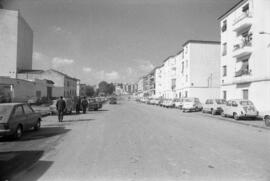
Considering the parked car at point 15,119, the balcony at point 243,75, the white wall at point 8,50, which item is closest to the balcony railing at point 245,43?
the balcony at point 243,75

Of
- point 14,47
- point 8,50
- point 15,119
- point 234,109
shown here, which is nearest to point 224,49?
point 234,109

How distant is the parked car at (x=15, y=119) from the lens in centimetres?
817

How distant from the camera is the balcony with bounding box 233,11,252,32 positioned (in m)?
23.6

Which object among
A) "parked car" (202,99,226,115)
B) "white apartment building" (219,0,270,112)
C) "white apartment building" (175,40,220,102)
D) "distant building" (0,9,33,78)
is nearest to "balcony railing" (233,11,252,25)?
"white apartment building" (219,0,270,112)

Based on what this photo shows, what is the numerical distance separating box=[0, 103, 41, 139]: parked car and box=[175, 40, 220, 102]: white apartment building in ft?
118

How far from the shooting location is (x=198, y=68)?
41969 millimetres

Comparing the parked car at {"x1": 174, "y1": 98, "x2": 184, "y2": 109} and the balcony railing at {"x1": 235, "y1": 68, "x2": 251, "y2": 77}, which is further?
the parked car at {"x1": 174, "y1": 98, "x2": 184, "y2": 109}

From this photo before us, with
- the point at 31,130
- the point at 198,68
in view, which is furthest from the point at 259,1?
the point at 31,130

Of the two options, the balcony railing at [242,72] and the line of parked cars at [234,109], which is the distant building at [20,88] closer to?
the line of parked cars at [234,109]

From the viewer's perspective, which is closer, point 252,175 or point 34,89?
point 252,175

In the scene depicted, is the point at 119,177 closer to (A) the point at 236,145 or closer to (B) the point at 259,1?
(A) the point at 236,145

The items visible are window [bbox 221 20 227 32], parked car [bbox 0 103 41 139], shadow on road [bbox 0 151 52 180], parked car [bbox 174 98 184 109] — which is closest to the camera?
shadow on road [bbox 0 151 52 180]

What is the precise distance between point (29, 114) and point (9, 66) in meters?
50.9

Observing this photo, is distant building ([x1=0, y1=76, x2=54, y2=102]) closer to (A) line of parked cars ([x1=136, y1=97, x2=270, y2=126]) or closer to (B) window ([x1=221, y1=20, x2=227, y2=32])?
(A) line of parked cars ([x1=136, y1=97, x2=270, y2=126])
